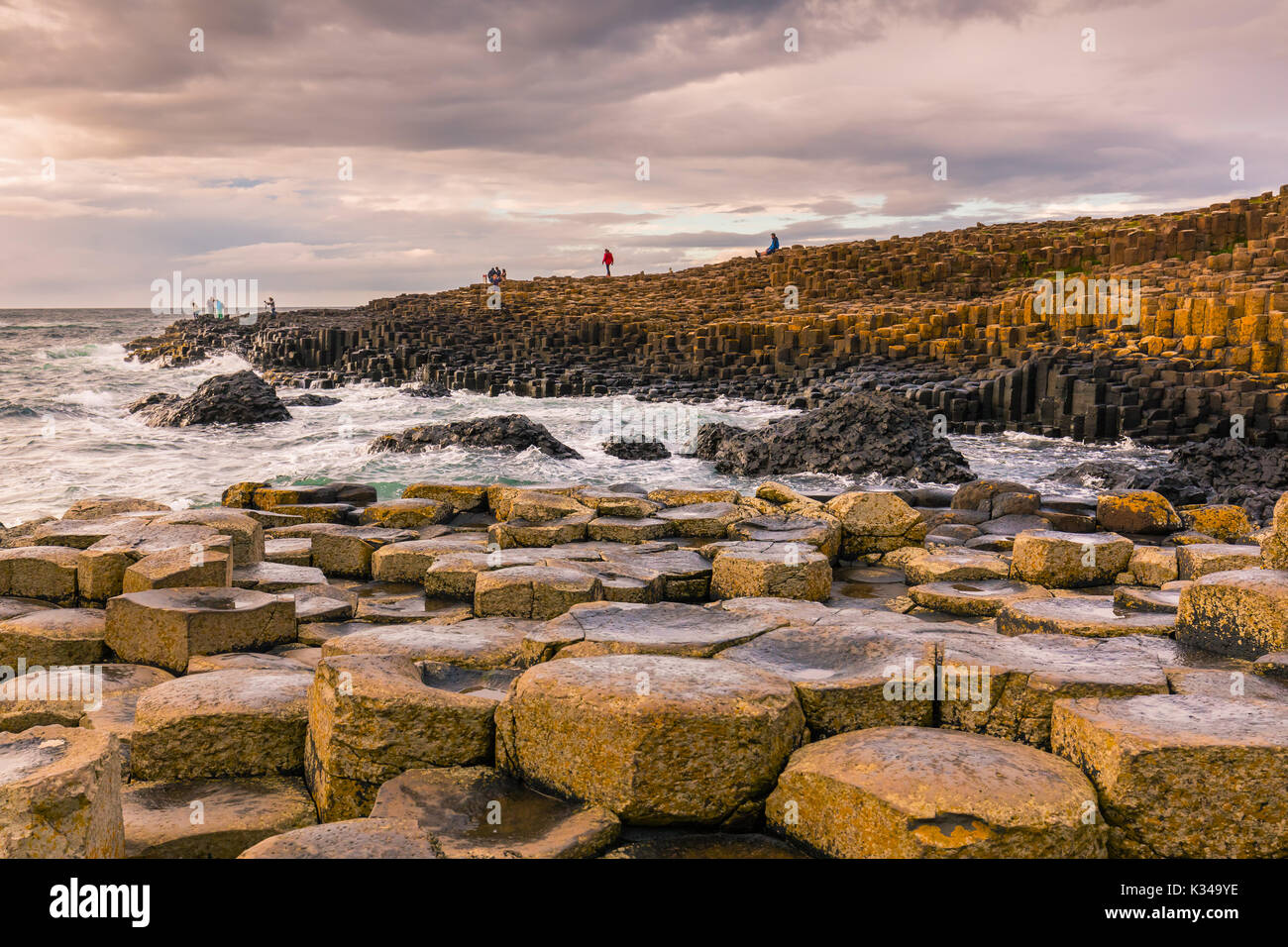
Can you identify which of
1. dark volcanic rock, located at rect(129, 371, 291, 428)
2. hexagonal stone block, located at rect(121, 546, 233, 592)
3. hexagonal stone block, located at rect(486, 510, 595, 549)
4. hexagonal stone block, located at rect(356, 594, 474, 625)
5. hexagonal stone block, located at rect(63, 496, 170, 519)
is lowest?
hexagonal stone block, located at rect(356, 594, 474, 625)

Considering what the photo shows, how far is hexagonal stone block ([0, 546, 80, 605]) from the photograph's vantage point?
5.85 metres

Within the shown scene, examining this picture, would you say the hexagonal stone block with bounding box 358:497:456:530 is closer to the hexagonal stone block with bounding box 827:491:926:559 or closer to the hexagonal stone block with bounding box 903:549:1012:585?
the hexagonal stone block with bounding box 827:491:926:559

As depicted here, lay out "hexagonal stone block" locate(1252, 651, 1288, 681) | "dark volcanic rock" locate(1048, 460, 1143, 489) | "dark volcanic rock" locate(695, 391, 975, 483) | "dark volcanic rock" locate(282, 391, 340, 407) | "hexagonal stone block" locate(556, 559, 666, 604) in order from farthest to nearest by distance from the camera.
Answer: "dark volcanic rock" locate(282, 391, 340, 407)
"dark volcanic rock" locate(695, 391, 975, 483)
"dark volcanic rock" locate(1048, 460, 1143, 489)
"hexagonal stone block" locate(556, 559, 666, 604)
"hexagonal stone block" locate(1252, 651, 1288, 681)

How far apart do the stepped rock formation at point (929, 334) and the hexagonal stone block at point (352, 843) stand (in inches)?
693

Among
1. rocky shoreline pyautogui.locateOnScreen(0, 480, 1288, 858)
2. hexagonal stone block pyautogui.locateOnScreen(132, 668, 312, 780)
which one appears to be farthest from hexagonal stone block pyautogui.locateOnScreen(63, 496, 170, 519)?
hexagonal stone block pyautogui.locateOnScreen(132, 668, 312, 780)

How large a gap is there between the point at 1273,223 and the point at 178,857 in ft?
137

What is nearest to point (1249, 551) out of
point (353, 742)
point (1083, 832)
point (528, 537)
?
point (1083, 832)

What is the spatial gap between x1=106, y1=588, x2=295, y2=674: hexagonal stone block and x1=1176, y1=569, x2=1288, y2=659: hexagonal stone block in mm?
4707

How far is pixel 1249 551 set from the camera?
5734 millimetres

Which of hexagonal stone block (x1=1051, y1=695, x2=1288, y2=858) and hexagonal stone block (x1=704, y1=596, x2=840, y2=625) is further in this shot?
hexagonal stone block (x1=704, y1=596, x2=840, y2=625)

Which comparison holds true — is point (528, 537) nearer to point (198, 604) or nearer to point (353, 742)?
point (198, 604)

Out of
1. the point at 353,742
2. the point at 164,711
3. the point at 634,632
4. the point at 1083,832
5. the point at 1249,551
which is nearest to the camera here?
the point at 1083,832

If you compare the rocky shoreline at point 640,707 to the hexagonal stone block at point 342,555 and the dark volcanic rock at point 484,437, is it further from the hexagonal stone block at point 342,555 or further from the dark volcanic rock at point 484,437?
the dark volcanic rock at point 484,437

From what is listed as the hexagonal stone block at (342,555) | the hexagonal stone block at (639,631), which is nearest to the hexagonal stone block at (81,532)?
the hexagonal stone block at (342,555)
